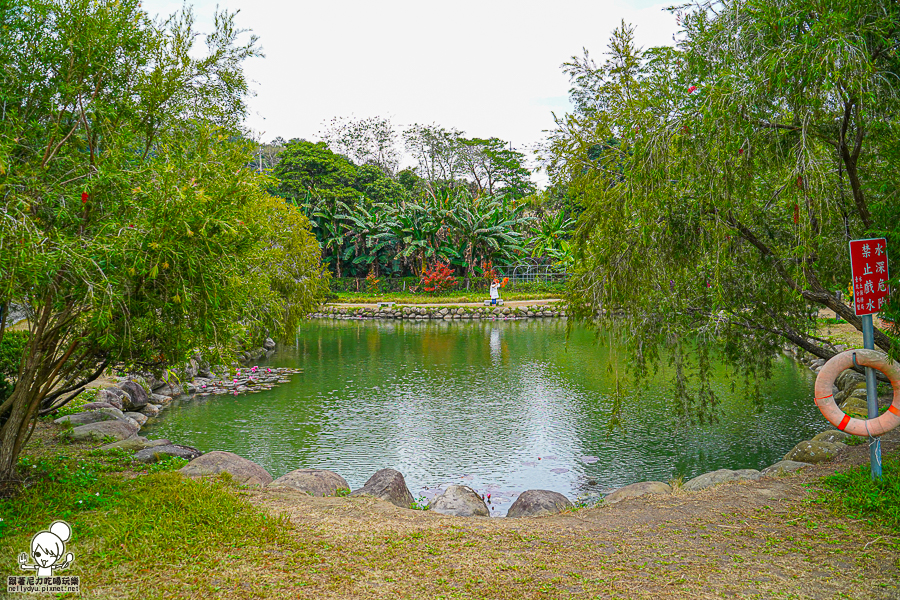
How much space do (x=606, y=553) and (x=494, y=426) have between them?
5.36 metres

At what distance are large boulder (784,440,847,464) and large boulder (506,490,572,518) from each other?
2.26 metres

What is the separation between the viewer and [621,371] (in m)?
12.4

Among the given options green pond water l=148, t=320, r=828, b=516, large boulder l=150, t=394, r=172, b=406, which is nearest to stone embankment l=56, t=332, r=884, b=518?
green pond water l=148, t=320, r=828, b=516

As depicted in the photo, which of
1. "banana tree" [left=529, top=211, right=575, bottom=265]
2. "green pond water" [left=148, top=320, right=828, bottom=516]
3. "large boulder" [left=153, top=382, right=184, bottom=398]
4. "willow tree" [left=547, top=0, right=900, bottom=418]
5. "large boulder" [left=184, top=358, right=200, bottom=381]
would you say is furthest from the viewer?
"banana tree" [left=529, top=211, right=575, bottom=265]

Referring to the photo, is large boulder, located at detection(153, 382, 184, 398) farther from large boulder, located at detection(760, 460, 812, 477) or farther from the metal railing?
the metal railing

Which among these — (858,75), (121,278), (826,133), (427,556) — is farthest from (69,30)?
(826,133)

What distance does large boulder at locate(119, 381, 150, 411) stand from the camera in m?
9.48

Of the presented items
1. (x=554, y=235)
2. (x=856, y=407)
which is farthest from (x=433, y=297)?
(x=856, y=407)

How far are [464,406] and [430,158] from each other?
2990 centimetres

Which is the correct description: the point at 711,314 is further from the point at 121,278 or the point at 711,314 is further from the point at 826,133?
the point at 121,278

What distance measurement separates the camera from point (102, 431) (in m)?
6.75

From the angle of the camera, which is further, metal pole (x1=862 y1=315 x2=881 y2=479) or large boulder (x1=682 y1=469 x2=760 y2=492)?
large boulder (x1=682 y1=469 x2=760 y2=492)

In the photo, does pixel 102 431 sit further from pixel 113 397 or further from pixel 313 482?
pixel 313 482

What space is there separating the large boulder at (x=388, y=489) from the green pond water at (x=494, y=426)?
0.92 meters
